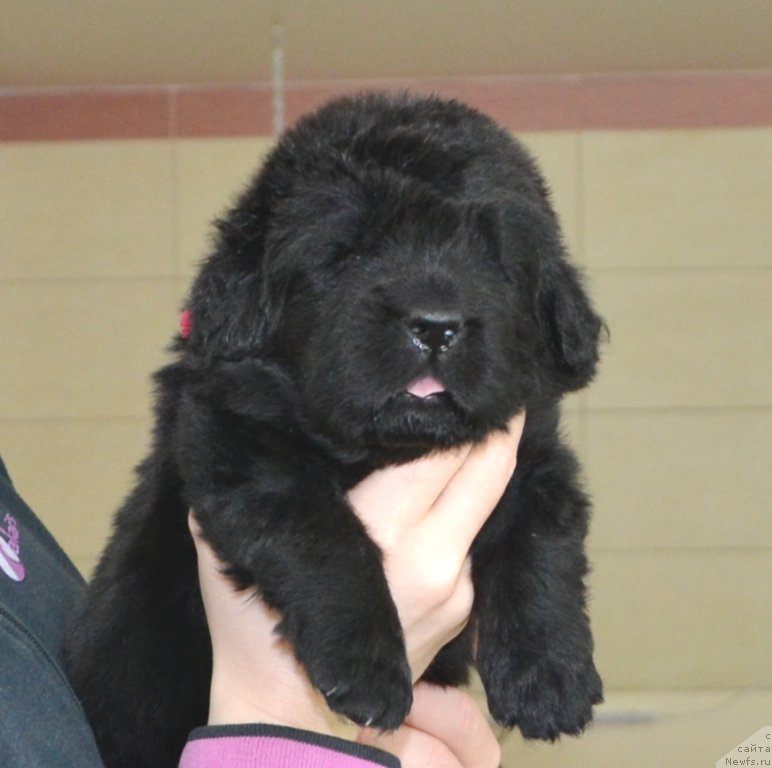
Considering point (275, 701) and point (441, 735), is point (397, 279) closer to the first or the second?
point (275, 701)

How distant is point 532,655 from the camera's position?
1.47 metres

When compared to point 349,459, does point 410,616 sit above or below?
below

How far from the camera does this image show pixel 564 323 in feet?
5.22

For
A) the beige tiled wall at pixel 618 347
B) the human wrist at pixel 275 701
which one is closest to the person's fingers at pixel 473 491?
the human wrist at pixel 275 701

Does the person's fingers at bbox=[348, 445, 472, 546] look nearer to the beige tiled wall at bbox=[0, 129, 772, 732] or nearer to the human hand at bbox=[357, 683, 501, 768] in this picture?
the human hand at bbox=[357, 683, 501, 768]

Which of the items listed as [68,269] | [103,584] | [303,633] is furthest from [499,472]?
[68,269]

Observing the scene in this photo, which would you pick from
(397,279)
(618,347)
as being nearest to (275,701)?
(397,279)

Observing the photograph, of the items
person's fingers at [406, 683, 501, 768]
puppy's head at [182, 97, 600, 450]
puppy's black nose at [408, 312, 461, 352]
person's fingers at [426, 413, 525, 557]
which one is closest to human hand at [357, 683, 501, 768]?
person's fingers at [406, 683, 501, 768]

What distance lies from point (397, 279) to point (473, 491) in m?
0.32

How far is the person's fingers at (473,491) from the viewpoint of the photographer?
57.7 inches

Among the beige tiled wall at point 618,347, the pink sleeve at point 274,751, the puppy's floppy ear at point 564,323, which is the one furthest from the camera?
the beige tiled wall at point 618,347

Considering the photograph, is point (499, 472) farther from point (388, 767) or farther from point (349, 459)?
point (388, 767)

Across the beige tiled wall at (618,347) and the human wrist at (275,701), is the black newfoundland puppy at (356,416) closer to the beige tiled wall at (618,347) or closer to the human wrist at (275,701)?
the human wrist at (275,701)

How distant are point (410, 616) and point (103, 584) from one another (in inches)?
20.9
